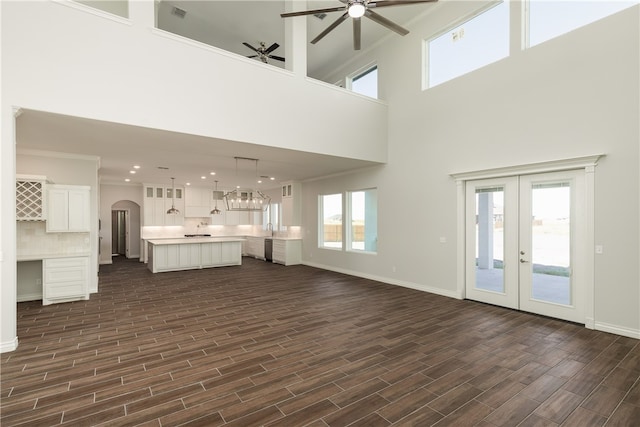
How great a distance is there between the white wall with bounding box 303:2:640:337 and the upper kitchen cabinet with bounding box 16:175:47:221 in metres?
6.50

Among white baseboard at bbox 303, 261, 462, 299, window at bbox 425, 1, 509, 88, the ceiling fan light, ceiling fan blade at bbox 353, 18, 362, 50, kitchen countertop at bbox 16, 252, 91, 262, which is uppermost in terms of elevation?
window at bbox 425, 1, 509, 88

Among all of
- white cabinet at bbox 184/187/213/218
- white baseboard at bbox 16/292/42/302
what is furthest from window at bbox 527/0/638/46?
white cabinet at bbox 184/187/213/218

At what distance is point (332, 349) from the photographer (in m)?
3.58

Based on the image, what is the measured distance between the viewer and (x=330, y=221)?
31.1 ft

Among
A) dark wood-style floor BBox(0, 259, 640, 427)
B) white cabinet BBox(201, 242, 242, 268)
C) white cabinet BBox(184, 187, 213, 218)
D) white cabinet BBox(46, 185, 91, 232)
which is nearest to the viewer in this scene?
dark wood-style floor BBox(0, 259, 640, 427)

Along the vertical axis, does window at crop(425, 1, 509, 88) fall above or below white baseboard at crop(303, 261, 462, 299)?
above

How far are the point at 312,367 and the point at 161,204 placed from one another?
10607 millimetres

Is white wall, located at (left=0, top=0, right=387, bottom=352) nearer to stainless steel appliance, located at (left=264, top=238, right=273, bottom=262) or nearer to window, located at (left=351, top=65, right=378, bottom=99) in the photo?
window, located at (left=351, top=65, right=378, bottom=99)

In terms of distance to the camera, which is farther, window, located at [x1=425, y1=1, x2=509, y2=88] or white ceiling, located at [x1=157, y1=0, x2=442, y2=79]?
white ceiling, located at [x1=157, y1=0, x2=442, y2=79]

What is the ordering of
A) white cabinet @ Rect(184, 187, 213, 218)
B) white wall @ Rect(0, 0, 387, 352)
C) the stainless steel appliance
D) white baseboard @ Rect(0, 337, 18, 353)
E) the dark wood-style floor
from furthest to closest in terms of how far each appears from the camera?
white cabinet @ Rect(184, 187, 213, 218), the stainless steel appliance, white wall @ Rect(0, 0, 387, 352), white baseboard @ Rect(0, 337, 18, 353), the dark wood-style floor

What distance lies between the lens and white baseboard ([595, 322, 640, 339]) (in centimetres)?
391

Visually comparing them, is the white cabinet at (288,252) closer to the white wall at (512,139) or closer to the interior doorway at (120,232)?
the white wall at (512,139)

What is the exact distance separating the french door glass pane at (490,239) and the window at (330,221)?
4055mm

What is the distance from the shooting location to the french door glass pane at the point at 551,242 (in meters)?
4.56
